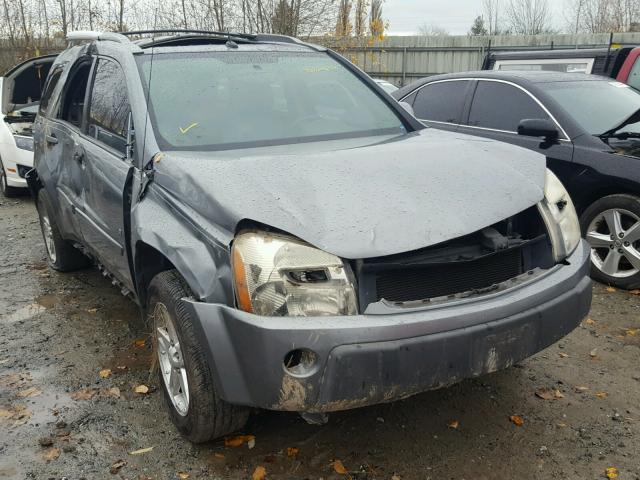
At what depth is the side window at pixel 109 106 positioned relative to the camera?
141 inches

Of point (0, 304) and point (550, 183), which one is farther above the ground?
point (550, 183)

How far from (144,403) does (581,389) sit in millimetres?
2409

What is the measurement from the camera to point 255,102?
3.61 m

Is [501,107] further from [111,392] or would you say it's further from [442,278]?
[111,392]

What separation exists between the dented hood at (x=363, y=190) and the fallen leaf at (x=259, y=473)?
1134 millimetres

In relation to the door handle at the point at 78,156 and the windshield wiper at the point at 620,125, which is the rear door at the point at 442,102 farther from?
the door handle at the point at 78,156

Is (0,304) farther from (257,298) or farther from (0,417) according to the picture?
(257,298)

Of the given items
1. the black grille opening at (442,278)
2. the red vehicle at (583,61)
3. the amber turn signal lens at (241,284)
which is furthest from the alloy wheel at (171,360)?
the red vehicle at (583,61)

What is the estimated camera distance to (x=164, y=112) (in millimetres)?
3379

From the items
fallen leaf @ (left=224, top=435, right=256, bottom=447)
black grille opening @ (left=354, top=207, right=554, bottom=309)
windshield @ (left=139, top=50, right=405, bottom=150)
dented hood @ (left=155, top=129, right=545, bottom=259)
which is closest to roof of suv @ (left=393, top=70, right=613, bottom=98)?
windshield @ (left=139, top=50, right=405, bottom=150)

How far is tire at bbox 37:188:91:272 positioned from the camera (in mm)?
5410

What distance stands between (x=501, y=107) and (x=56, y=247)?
4334 mm

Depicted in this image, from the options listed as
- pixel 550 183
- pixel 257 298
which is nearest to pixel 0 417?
pixel 257 298

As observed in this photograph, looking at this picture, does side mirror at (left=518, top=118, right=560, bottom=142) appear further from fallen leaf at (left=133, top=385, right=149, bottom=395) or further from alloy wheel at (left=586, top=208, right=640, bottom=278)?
fallen leaf at (left=133, top=385, right=149, bottom=395)
